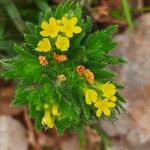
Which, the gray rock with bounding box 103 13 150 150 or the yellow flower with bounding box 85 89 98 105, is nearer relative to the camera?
the yellow flower with bounding box 85 89 98 105

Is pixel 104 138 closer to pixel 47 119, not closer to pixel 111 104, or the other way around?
pixel 111 104

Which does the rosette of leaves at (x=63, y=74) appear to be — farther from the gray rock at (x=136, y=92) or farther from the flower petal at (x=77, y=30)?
the gray rock at (x=136, y=92)

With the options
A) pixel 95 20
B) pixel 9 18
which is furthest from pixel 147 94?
pixel 9 18

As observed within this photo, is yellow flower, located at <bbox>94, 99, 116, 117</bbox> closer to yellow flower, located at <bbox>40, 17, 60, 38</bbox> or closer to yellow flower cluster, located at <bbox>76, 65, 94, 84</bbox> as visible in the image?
yellow flower cluster, located at <bbox>76, 65, 94, 84</bbox>

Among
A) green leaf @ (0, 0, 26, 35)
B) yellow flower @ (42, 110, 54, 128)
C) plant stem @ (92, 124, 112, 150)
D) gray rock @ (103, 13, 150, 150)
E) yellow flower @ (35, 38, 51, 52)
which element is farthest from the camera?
gray rock @ (103, 13, 150, 150)

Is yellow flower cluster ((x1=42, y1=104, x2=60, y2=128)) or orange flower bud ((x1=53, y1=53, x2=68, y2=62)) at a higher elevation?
orange flower bud ((x1=53, y1=53, x2=68, y2=62))

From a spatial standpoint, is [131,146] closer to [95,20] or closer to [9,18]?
[95,20]

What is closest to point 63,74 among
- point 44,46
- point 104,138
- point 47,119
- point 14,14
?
point 44,46

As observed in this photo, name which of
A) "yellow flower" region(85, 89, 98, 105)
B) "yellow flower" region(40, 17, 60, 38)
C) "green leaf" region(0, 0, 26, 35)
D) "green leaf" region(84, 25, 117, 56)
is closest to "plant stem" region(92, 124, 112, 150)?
"green leaf" region(0, 0, 26, 35)
